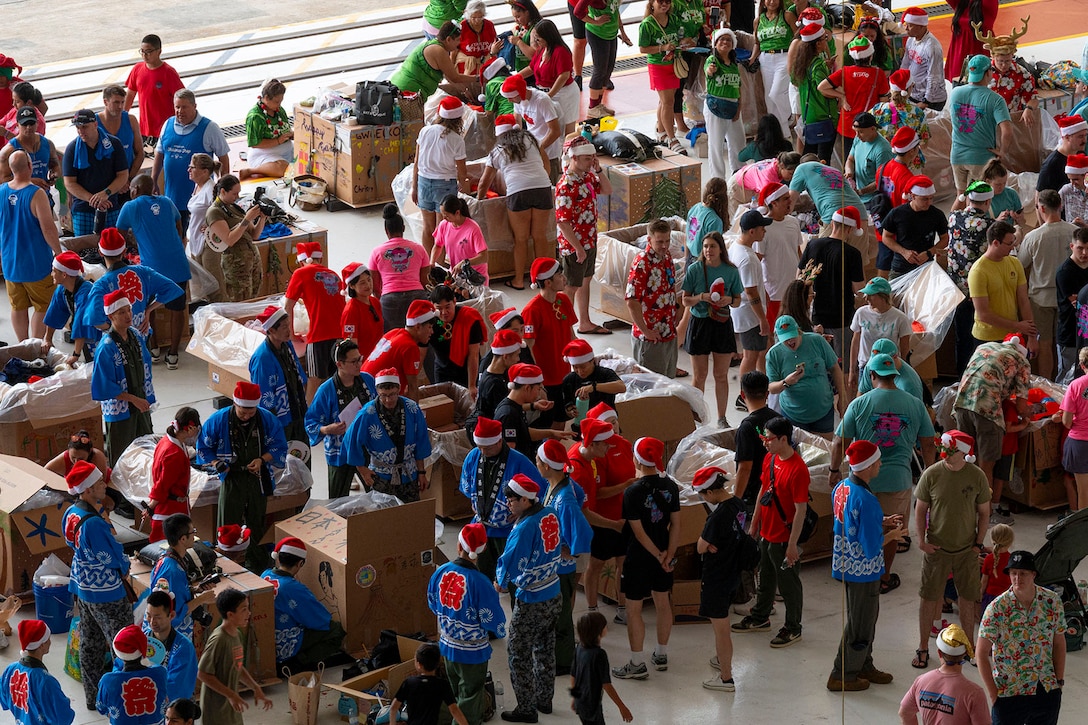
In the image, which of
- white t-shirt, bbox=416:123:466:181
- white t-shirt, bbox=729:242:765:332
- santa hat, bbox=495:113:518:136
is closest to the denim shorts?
white t-shirt, bbox=416:123:466:181

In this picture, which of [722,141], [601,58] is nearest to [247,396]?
[722,141]

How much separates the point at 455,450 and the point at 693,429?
172 centimetres

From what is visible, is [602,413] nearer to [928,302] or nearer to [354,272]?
[354,272]

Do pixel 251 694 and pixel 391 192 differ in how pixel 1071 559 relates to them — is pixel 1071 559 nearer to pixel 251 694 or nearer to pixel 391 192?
pixel 251 694

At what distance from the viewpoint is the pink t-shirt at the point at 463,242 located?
13438mm

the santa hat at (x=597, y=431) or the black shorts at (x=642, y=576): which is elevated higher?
the santa hat at (x=597, y=431)

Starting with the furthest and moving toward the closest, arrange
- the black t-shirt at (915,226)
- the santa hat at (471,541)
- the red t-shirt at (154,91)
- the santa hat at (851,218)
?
the red t-shirt at (154,91), the black t-shirt at (915,226), the santa hat at (851,218), the santa hat at (471,541)

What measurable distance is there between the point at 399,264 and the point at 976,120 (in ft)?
19.1

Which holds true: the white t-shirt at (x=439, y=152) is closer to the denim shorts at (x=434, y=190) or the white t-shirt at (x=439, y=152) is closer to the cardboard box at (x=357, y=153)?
the denim shorts at (x=434, y=190)

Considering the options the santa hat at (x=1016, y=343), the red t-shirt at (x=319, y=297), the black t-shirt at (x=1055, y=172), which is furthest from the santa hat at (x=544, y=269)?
the black t-shirt at (x=1055, y=172)

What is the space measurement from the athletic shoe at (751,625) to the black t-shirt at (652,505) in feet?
3.18

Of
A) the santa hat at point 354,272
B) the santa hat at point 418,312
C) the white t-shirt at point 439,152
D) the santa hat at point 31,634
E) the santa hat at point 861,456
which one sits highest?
the white t-shirt at point 439,152

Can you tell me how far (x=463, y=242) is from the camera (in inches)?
529

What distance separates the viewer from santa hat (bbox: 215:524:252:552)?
10.0m
